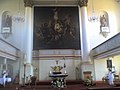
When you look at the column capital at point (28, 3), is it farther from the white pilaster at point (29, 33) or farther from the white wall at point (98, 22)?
the white wall at point (98, 22)

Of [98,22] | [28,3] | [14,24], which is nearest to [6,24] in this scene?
[14,24]

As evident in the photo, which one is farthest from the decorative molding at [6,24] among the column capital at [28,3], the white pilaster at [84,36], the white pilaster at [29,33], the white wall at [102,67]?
the white wall at [102,67]

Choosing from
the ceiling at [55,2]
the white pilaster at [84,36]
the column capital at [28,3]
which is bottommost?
the white pilaster at [84,36]

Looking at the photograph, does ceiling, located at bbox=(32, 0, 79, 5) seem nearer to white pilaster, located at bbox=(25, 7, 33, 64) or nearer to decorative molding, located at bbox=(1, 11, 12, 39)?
white pilaster, located at bbox=(25, 7, 33, 64)

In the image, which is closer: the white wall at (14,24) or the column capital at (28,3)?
the column capital at (28,3)

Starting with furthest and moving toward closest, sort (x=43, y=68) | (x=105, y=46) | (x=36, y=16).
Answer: (x=36, y=16)
(x=43, y=68)
(x=105, y=46)

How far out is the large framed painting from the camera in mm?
18672

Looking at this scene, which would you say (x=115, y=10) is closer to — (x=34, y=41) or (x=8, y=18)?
(x=34, y=41)

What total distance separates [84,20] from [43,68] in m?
5.82

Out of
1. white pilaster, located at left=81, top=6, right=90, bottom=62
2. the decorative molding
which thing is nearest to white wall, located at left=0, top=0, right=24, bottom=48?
the decorative molding

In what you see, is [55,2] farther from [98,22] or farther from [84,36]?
[98,22]

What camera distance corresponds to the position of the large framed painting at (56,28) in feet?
61.3

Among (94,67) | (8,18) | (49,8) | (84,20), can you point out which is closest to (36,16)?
→ (49,8)

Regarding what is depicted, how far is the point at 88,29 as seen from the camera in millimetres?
19125
